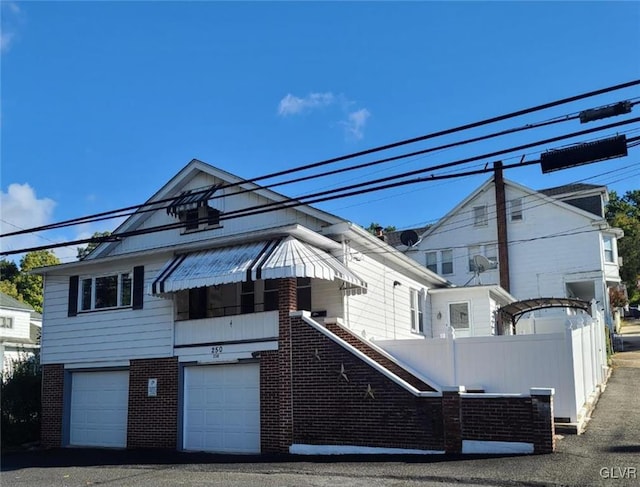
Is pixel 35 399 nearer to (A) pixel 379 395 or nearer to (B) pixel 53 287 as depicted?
(B) pixel 53 287

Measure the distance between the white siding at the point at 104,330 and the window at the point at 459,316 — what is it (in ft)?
36.4

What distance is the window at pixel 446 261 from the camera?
1403 inches

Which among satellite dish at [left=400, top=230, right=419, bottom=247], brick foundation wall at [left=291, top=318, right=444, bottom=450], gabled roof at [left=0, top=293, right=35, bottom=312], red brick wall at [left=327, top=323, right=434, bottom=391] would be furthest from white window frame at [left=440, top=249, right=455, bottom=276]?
gabled roof at [left=0, top=293, right=35, bottom=312]

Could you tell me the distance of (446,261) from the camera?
3591 centimetres

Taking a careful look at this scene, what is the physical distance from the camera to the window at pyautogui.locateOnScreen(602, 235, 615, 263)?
3444cm

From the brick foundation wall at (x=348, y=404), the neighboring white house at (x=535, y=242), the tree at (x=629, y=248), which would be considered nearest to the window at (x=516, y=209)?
the neighboring white house at (x=535, y=242)

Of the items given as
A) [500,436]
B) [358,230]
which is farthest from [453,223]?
[500,436]

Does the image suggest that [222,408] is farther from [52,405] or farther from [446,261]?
[446,261]

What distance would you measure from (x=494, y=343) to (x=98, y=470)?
903 centimetres

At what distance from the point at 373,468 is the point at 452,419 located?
5.85ft

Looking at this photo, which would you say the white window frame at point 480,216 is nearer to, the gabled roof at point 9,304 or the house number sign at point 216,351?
the house number sign at point 216,351

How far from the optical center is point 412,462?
11.4 metres

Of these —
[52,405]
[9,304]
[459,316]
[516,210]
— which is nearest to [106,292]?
[52,405]

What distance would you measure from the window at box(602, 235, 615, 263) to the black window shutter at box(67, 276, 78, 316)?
27449mm
